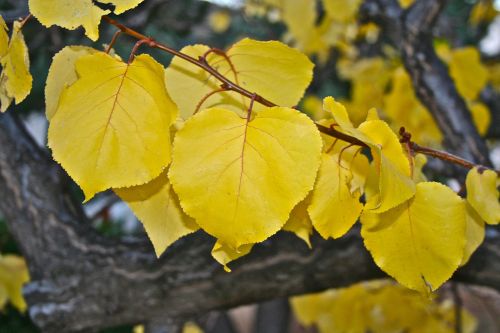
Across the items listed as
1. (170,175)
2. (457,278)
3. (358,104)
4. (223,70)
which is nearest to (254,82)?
(223,70)

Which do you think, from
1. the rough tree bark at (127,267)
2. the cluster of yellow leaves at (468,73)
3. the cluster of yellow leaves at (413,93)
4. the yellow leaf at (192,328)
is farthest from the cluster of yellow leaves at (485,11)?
the yellow leaf at (192,328)

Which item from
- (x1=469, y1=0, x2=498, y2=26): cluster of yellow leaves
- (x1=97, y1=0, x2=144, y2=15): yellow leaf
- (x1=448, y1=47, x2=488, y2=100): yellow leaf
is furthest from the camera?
(x1=469, y1=0, x2=498, y2=26): cluster of yellow leaves

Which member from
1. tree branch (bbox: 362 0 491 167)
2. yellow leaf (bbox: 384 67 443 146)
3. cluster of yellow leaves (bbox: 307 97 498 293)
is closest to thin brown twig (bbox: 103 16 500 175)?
cluster of yellow leaves (bbox: 307 97 498 293)

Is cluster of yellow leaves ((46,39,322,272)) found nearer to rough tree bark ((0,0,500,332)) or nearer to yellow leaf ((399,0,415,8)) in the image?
rough tree bark ((0,0,500,332))

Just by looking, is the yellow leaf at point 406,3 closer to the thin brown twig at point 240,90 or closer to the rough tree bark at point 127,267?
the rough tree bark at point 127,267

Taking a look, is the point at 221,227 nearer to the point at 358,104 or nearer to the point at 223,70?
the point at 223,70

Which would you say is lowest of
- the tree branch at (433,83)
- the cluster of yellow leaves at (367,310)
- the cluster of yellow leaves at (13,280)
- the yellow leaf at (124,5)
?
the cluster of yellow leaves at (367,310)
